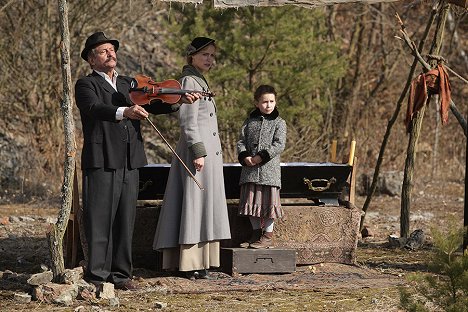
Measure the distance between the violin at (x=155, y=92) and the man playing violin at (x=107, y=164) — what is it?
0.33 feet

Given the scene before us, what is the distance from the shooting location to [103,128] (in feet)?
27.5

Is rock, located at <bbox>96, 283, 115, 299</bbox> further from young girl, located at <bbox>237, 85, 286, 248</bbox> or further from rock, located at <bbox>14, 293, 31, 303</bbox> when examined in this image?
young girl, located at <bbox>237, 85, 286, 248</bbox>

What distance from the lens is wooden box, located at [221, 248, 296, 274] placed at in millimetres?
9203

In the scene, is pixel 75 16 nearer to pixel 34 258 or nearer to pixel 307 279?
pixel 34 258

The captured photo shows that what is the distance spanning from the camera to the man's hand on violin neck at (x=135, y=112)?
8.11m

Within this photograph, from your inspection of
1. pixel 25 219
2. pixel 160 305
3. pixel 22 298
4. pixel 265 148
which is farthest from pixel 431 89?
pixel 25 219

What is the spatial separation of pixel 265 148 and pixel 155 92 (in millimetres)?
1235

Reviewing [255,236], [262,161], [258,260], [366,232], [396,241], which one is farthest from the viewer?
[366,232]

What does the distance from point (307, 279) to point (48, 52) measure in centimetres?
797

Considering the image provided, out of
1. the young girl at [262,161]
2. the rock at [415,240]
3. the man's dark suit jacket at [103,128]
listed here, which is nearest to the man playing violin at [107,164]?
the man's dark suit jacket at [103,128]

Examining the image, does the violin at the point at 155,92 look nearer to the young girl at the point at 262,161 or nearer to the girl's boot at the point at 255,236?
the young girl at the point at 262,161

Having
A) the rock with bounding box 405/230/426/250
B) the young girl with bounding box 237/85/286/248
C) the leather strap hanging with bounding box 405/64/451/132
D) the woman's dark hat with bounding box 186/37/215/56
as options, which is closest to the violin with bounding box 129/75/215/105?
the woman's dark hat with bounding box 186/37/215/56

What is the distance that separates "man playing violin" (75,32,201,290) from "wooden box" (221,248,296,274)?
0.93 meters

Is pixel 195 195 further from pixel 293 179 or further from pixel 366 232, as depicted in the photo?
pixel 366 232
